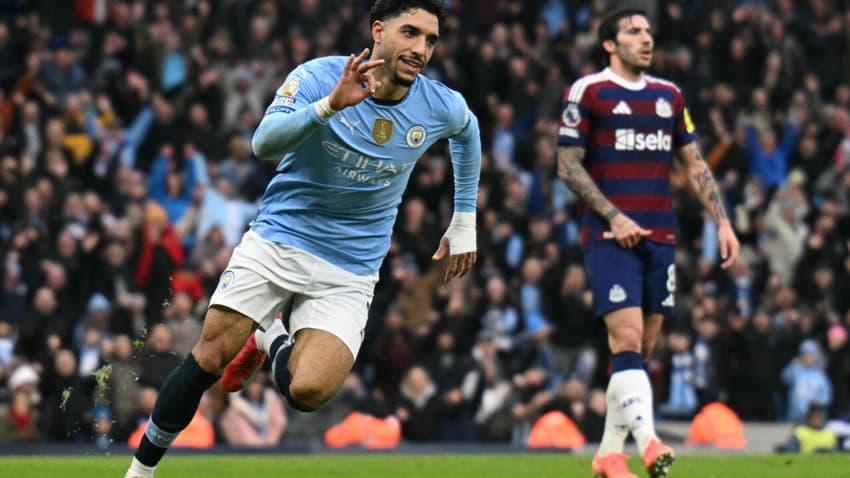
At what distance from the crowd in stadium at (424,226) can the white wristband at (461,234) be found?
21.0ft

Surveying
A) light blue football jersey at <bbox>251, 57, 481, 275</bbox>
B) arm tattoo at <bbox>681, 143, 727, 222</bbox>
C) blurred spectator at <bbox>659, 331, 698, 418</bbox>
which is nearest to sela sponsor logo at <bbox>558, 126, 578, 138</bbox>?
arm tattoo at <bbox>681, 143, 727, 222</bbox>

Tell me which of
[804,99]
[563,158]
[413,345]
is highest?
[804,99]

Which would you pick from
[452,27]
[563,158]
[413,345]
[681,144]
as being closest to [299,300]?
[563,158]

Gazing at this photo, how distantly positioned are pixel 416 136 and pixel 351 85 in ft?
3.34

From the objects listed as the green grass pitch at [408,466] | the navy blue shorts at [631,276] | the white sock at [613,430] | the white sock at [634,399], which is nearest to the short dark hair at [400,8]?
the navy blue shorts at [631,276]

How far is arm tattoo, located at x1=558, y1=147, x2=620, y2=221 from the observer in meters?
9.48

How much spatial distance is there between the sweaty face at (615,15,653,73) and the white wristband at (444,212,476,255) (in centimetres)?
154

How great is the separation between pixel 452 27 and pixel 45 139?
22.1ft

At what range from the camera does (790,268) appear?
2100 centimetres

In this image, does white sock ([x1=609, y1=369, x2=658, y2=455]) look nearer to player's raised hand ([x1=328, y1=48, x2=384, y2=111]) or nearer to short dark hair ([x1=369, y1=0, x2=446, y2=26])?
short dark hair ([x1=369, y1=0, x2=446, y2=26])

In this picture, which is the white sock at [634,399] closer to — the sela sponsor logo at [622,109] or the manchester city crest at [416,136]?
the sela sponsor logo at [622,109]

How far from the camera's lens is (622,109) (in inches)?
383

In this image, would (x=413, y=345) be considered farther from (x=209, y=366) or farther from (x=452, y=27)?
(x=209, y=366)

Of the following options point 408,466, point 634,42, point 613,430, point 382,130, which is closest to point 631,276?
point 613,430
